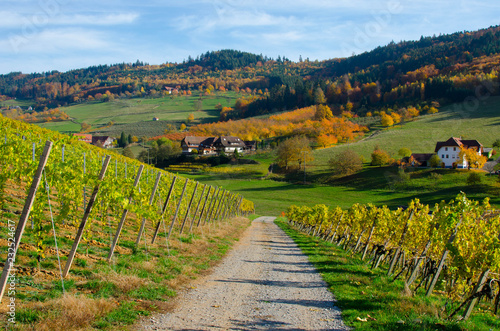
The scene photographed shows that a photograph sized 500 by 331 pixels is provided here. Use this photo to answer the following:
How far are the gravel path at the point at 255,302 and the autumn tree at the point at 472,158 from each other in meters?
67.4

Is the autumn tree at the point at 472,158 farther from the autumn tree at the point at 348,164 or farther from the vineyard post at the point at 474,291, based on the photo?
the vineyard post at the point at 474,291

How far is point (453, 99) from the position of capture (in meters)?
138

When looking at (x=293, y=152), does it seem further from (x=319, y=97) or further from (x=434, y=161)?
(x=319, y=97)

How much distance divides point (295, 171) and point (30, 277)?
75.6 meters

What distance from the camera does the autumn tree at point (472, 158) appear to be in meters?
65.8

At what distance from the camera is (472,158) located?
65.6 m

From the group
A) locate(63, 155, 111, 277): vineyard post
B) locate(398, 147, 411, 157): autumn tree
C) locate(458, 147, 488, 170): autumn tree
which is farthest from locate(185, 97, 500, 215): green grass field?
locate(63, 155, 111, 277): vineyard post

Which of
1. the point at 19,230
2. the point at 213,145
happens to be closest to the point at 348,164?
the point at 213,145

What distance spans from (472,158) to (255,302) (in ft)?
236

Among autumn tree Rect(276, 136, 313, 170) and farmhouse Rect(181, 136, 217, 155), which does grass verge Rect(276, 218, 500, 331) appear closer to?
autumn tree Rect(276, 136, 313, 170)

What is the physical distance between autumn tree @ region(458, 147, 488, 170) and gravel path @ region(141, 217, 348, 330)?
221 feet

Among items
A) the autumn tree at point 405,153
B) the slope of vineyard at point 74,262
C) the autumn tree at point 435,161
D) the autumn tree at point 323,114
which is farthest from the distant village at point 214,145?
the slope of vineyard at point 74,262

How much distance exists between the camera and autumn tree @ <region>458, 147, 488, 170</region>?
65750mm

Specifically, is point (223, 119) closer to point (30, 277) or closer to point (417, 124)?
point (417, 124)
